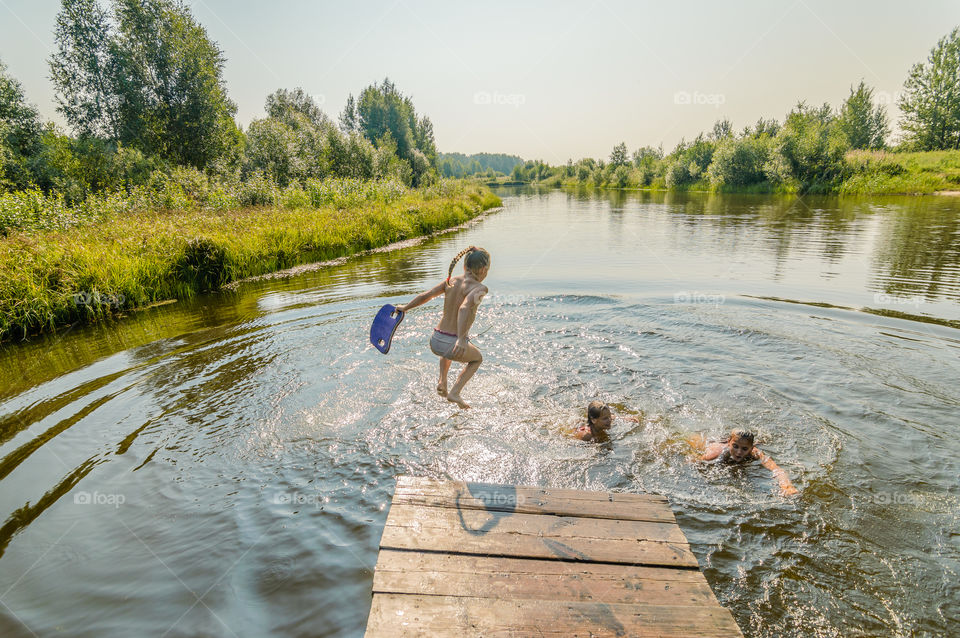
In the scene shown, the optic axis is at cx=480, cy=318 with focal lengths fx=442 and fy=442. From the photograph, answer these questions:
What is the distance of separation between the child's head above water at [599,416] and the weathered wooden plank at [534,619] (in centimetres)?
285

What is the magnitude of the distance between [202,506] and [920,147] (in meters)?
84.1

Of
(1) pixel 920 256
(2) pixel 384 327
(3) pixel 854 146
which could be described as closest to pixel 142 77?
(2) pixel 384 327

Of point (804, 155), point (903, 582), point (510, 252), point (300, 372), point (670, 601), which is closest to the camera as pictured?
point (670, 601)

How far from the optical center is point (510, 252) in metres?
21.2

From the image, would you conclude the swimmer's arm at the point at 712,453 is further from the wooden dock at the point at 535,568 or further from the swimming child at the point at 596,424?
the wooden dock at the point at 535,568

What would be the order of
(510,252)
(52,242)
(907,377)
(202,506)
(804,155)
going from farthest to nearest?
1. (804,155)
2. (510,252)
3. (52,242)
4. (907,377)
5. (202,506)

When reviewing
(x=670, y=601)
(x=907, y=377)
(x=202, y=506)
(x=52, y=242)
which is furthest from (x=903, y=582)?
(x=52, y=242)

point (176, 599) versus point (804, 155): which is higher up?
point (804, 155)

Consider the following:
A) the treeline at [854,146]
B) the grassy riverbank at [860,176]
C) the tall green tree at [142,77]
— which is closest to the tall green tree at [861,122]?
the treeline at [854,146]

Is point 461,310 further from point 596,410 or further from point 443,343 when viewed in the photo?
point 596,410

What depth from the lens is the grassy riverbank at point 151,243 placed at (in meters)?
10.8

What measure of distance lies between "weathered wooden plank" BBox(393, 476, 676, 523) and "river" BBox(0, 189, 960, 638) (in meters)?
0.56

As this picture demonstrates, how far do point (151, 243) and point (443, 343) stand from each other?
12.9m

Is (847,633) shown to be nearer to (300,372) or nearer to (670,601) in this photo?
(670,601)
